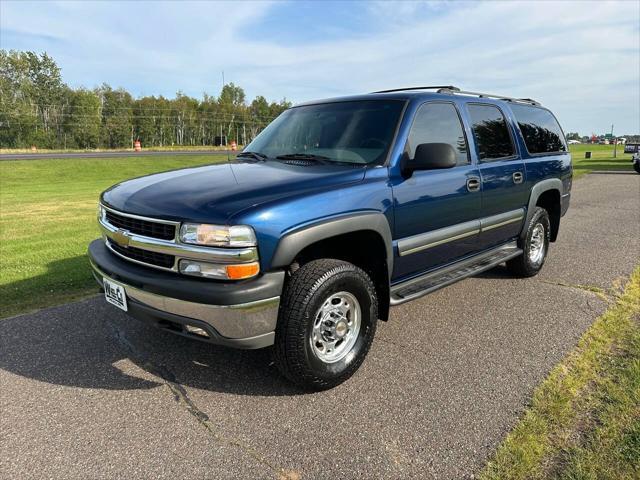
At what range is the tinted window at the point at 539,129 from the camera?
5.01 meters

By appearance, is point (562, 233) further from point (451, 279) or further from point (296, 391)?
point (296, 391)

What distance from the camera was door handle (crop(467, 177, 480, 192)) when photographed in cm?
394

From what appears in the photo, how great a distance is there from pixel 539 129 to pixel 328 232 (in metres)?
3.75

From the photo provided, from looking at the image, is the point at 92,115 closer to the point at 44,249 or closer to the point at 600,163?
the point at 600,163

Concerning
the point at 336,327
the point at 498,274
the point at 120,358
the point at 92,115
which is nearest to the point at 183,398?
the point at 120,358

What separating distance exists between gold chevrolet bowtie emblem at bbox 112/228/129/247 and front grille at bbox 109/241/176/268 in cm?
5

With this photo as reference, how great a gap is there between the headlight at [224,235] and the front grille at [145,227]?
20cm

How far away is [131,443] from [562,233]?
7326 mm

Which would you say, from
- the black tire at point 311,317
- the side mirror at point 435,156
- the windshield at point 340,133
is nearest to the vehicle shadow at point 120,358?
the black tire at point 311,317

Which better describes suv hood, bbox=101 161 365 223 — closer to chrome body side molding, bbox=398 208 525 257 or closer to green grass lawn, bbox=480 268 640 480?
chrome body side molding, bbox=398 208 525 257

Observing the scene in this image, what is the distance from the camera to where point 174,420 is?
2.68m

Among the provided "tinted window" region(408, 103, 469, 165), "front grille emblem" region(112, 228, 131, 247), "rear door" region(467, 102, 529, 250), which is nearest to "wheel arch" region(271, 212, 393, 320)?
"tinted window" region(408, 103, 469, 165)

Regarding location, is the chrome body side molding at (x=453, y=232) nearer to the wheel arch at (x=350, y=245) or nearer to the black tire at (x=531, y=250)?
the wheel arch at (x=350, y=245)

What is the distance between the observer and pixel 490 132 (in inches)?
174
